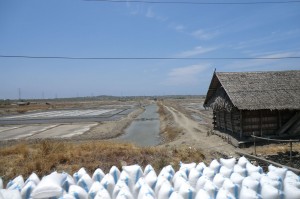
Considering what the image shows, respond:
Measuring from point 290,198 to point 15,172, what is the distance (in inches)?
325

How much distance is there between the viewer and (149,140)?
21922mm

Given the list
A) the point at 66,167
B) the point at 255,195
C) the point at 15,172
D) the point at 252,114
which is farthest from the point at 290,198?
the point at 252,114

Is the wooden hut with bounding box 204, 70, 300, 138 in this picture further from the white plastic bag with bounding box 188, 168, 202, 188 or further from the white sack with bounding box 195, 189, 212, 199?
the white sack with bounding box 195, 189, 212, 199

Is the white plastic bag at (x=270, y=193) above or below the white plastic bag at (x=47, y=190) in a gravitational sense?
below

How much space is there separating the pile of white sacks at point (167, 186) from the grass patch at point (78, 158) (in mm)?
3052

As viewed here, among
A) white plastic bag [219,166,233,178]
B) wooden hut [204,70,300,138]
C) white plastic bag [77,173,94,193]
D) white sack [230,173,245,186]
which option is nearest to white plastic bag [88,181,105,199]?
white plastic bag [77,173,94,193]

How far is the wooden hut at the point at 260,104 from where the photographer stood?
1584 cm

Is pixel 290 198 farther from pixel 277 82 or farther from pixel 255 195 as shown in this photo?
pixel 277 82

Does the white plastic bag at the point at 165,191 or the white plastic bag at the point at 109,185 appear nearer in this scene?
the white plastic bag at the point at 165,191

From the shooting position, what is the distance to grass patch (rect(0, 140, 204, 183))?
32.9 ft

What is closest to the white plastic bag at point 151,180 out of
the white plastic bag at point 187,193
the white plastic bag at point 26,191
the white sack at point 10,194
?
the white plastic bag at point 187,193

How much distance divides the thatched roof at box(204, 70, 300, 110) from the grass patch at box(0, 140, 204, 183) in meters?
5.55

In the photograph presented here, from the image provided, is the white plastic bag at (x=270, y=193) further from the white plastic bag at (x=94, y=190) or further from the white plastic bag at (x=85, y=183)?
the white plastic bag at (x=85, y=183)

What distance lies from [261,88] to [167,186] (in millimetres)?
12992
